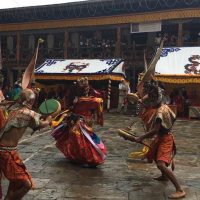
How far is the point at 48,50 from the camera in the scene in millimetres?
26344

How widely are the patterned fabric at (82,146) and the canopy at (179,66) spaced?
34.0 feet

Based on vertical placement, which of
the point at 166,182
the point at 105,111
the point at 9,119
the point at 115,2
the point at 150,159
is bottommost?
the point at 105,111

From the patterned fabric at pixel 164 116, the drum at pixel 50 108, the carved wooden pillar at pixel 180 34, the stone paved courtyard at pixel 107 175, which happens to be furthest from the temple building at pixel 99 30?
the drum at pixel 50 108

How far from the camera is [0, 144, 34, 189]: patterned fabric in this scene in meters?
4.91

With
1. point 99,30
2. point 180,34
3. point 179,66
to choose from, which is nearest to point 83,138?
point 179,66

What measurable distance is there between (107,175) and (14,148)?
2.49 meters

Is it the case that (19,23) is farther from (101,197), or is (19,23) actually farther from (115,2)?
(101,197)

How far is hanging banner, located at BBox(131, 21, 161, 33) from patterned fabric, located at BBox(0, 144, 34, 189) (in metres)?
18.9

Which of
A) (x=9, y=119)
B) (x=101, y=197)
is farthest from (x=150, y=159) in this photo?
(x=9, y=119)

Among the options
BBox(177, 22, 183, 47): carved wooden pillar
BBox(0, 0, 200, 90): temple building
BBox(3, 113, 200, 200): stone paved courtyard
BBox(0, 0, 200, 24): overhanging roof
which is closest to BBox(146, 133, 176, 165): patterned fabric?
BBox(3, 113, 200, 200): stone paved courtyard

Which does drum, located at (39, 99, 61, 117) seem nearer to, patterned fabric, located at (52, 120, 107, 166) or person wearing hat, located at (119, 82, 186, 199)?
person wearing hat, located at (119, 82, 186, 199)

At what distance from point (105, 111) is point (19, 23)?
10.7 m

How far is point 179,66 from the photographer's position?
60.1 feet

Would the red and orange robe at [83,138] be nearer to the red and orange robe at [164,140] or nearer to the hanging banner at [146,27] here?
the red and orange robe at [164,140]
